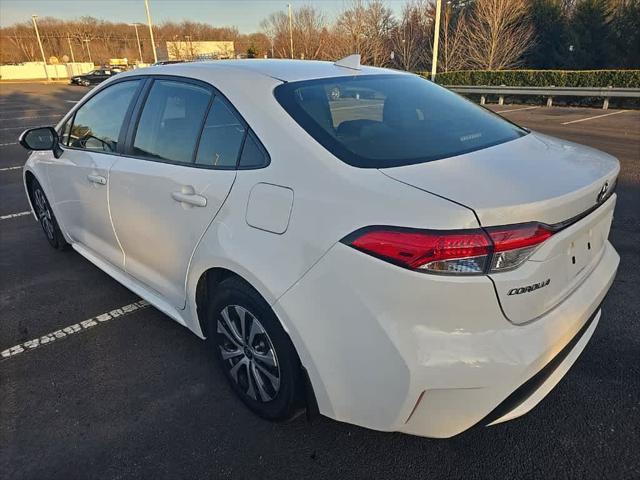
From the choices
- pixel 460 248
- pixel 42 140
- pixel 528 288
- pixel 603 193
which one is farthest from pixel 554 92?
pixel 460 248

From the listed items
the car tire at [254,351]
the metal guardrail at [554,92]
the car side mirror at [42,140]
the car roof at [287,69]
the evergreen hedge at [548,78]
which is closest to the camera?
the car tire at [254,351]

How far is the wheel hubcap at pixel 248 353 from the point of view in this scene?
7.09 ft

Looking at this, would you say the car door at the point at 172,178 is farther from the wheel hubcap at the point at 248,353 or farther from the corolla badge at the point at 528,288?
the corolla badge at the point at 528,288

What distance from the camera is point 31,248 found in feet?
15.7

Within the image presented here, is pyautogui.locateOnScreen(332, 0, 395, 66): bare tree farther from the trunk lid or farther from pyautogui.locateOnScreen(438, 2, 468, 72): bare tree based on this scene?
the trunk lid

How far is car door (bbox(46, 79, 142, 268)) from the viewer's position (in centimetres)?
311

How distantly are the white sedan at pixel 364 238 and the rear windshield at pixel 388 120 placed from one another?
12 millimetres

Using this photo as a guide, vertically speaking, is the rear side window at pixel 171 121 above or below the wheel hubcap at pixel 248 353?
above

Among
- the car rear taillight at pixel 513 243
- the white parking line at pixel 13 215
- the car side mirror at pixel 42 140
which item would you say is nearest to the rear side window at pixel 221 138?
the car rear taillight at pixel 513 243

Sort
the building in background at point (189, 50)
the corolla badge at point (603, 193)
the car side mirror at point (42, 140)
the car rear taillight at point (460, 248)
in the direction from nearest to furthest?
the car rear taillight at point (460, 248)
the corolla badge at point (603, 193)
the car side mirror at point (42, 140)
the building in background at point (189, 50)

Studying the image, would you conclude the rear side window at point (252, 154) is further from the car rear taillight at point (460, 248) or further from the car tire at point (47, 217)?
the car tire at point (47, 217)

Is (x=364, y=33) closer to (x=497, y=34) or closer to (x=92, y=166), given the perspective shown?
(x=497, y=34)

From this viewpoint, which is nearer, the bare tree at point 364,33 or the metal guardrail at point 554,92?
the metal guardrail at point 554,92

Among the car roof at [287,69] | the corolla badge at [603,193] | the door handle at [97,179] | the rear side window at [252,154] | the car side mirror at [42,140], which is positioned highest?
the car roof at [287,69]
